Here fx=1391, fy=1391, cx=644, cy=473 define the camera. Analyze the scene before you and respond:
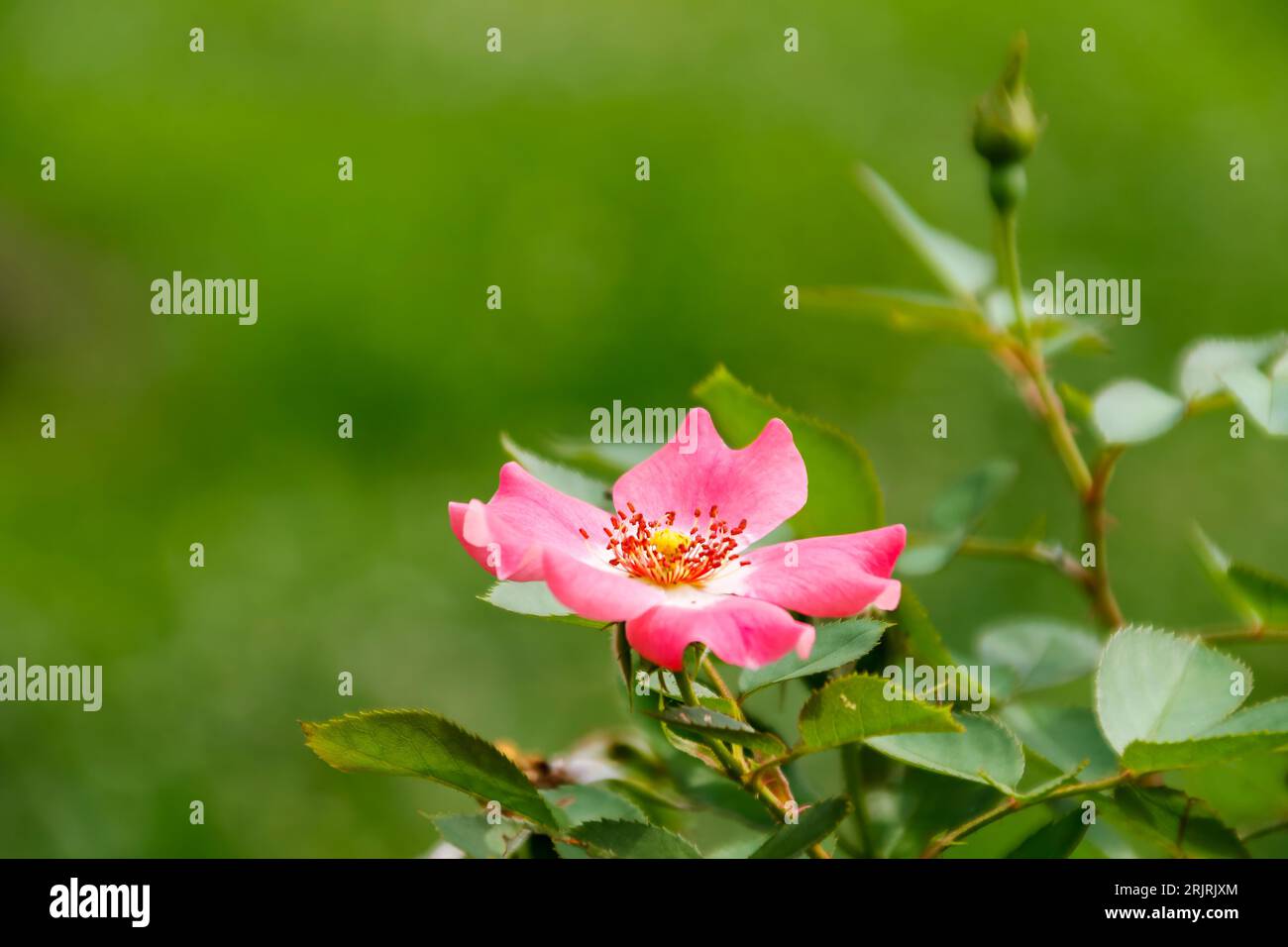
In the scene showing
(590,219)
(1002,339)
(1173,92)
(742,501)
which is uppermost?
(1173,92)

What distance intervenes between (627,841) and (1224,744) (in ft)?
0.93

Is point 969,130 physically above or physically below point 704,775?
above

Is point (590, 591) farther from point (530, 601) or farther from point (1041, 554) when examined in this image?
point (1041, 554)

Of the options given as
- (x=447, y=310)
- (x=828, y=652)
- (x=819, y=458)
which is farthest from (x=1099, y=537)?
(x=447, y=310)

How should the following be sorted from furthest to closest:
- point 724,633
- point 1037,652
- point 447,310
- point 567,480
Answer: point 447,310
point 1037,652
point 567,480
point 724,633

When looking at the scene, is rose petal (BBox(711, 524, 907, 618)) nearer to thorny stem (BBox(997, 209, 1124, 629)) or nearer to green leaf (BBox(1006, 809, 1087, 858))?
green leaf (BBox(1006, 809, 1087, 858))

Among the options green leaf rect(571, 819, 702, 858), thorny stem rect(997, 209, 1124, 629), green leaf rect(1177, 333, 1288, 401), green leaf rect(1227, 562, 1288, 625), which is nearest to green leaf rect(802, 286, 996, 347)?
thorny stem rect(997, 209, 1124, 629)

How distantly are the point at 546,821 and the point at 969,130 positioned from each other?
0.68 meters

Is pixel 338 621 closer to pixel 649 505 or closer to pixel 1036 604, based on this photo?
pixel 1036 604

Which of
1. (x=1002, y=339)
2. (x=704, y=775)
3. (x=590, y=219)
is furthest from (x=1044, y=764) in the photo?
(x=590, y=219)

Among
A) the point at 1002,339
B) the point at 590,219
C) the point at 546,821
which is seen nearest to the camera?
the point at 546,821

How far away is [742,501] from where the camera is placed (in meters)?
0.75

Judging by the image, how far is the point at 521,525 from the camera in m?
0.69

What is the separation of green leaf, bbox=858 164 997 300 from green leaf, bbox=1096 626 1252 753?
1.32 feet
